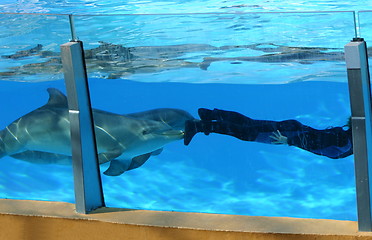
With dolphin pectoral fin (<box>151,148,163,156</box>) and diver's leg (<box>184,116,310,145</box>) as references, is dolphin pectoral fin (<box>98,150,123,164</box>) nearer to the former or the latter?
dolphin pectoral fin (<box>151,148,163,156</box>)

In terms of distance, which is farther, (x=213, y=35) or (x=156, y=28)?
(x=156, y=28)

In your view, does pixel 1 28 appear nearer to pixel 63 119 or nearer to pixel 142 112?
pixel 63 119

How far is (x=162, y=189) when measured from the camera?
2623 mm

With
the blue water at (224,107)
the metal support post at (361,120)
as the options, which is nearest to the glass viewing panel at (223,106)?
the blue water at (224,107)

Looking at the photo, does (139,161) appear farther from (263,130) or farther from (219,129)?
(263,130)

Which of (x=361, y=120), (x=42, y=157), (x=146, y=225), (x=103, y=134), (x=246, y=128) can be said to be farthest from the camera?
(x=42, y=157)

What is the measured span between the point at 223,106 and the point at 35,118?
909 millimetres

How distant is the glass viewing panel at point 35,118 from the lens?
270cm

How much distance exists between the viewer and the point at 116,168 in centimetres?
266

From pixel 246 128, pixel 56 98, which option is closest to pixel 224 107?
pixel 246 128

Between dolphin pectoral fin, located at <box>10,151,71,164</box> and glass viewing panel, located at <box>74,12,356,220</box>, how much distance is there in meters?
0.20

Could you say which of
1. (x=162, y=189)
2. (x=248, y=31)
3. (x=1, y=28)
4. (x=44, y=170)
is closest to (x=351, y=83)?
(x=248, y=31)

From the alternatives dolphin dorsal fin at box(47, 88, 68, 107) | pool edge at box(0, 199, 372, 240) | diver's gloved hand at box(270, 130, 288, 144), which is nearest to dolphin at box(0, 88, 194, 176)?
dolphin dorsal fin at box(47, 88, 68, 107)

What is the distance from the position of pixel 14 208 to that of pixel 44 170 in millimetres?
212
